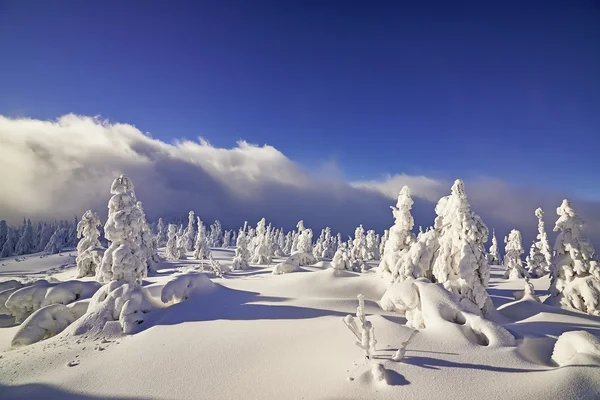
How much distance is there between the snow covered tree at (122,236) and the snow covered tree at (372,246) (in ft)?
212

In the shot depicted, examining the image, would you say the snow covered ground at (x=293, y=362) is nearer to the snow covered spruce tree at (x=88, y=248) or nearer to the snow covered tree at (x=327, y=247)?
the snow covered spruce tree at (x=88, y=248)

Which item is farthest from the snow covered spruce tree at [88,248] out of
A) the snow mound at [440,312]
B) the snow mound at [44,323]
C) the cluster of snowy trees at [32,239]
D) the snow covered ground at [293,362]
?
the cluster of snowy trees at [32,239]

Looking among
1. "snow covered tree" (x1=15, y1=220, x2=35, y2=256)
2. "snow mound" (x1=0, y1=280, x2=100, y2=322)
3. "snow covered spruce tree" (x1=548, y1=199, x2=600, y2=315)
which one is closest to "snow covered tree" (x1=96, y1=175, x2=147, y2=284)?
"snow mound" (x1=0, y1=280, x2=100, y2=322)

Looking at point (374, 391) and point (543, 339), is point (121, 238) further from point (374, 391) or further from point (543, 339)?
point (543, 339)

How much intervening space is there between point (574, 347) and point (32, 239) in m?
136

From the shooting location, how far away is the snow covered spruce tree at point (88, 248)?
42.6 meters

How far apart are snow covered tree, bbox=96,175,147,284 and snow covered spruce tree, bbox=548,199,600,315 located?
31625mm

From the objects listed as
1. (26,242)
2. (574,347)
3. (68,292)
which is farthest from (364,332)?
(26,242)

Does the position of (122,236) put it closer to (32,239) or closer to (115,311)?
(115,311)

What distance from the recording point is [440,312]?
1410cm

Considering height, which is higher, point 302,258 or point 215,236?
point 215,236

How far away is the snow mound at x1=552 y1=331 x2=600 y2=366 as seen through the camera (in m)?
9.91

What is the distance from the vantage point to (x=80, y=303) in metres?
20.6

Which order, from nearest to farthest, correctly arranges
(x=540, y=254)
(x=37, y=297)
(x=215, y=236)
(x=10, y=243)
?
(x=37, y=297), (x=540, y=254), (x=10, y=243), (x=215, y=236)
